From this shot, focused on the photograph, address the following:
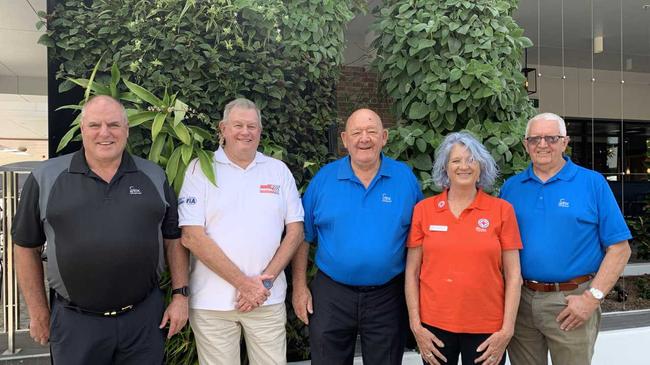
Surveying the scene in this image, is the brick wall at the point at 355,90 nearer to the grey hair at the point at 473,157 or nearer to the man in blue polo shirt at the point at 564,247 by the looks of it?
the grey hair at the point at 473,157

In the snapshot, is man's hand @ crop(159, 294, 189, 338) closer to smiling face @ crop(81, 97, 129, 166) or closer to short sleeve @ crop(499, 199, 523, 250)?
smiling face @ crop(81, 97, 129, 166)

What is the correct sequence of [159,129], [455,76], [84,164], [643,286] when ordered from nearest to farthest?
[84,164]
[159,129]
[455,76]
[643,286]

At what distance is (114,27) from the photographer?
2.91 metres

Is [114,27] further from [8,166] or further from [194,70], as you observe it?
[8,166]

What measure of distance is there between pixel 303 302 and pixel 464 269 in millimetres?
845

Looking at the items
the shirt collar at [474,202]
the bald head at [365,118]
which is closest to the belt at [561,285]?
the shirt collar at [474,202]

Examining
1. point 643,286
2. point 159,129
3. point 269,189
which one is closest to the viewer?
point 269,189

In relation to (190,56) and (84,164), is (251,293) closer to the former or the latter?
(84,164)

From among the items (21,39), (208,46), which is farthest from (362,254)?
(21,39)

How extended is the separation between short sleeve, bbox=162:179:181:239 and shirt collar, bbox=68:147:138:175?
177mm

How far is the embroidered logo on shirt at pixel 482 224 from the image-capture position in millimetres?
2146

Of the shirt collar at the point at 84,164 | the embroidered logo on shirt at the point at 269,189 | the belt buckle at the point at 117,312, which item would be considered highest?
the shirt collar at the point at 84,164

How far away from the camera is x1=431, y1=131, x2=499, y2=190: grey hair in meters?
2.26

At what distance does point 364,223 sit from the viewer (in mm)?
2338
